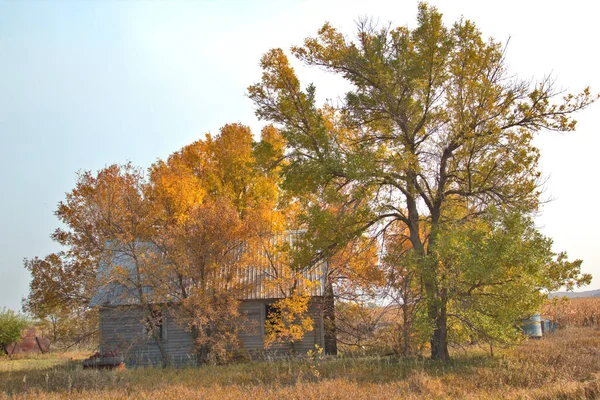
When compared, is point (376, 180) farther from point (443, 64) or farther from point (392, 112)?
point (443, 64)

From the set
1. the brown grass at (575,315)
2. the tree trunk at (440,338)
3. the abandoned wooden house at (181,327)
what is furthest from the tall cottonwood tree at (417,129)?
the brown grass at (575,315)

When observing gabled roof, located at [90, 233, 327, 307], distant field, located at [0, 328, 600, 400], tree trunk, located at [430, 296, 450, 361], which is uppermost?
gabled roof, located at [90, 233, 327, 307]

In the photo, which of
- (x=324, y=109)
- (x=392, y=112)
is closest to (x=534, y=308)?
(x=392, y=112)

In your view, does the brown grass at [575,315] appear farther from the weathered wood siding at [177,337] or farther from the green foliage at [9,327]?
the green foliage at [9,327]

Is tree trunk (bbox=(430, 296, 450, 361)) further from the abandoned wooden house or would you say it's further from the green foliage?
the green foliage

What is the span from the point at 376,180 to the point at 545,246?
5.75m

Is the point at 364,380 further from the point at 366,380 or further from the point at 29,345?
the point at 29,345

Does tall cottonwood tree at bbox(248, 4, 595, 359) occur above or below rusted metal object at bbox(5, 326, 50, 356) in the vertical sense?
above

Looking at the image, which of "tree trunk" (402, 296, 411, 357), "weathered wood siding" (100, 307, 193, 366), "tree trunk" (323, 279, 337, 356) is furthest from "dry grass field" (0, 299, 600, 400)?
"tree trunk" (323, 279, 337, 356)

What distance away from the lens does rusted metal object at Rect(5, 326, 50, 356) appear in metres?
31.5

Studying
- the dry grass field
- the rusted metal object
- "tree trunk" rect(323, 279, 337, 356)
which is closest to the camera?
the dry grass field

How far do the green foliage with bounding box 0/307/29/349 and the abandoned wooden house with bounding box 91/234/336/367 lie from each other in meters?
11.0

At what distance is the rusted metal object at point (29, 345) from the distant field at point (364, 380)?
14219mm

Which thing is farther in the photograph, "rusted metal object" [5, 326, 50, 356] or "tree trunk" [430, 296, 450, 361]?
"rusted metal object" [5, 326, 50, 356]
